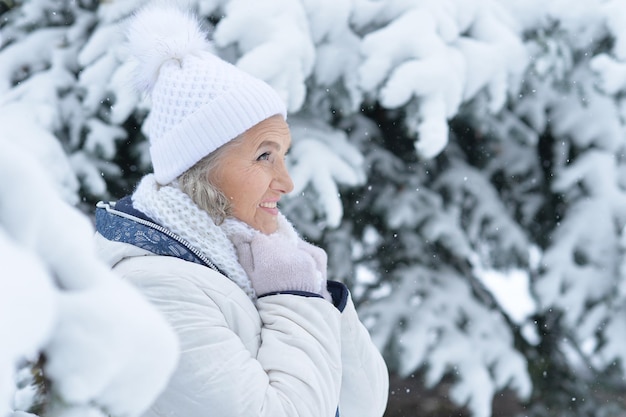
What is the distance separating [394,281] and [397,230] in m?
Result: 0.30

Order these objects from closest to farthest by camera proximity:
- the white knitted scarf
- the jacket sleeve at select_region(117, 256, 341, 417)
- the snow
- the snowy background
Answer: the snow < the jacket sleeve at select_region(117, 256, 341, 417) < the white knitted scarf < the snowy background

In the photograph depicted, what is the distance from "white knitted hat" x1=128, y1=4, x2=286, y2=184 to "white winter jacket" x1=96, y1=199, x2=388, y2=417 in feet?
0.98

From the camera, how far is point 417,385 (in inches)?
188

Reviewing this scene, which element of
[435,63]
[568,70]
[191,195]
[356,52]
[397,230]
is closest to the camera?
[191,195]

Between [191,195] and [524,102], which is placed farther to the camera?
[524,102]

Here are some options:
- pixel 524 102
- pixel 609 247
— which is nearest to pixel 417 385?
pixel 609 247

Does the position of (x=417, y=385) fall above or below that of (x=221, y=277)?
below

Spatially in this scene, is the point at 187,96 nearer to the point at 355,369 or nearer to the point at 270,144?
the point at 270,144

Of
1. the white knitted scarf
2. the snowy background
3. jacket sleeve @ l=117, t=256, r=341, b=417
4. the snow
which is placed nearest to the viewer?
the snow

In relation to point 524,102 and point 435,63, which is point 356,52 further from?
point 524,102

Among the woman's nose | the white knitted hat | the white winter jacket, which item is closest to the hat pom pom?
the white knitted hat

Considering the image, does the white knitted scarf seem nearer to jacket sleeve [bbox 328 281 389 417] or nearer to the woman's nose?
the woman's nose

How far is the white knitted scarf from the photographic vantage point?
5.47 feet

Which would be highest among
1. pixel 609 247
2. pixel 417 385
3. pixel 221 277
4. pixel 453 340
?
pixel 221 277
